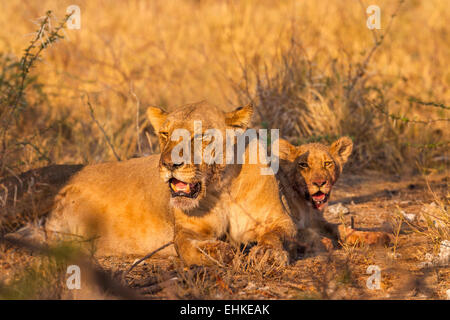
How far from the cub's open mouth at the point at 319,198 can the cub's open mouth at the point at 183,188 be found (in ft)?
3.91

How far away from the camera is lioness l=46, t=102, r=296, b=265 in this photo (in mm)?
4090

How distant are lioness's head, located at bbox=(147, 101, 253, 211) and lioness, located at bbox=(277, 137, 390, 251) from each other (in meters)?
0.78

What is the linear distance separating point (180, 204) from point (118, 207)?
3.26 ft

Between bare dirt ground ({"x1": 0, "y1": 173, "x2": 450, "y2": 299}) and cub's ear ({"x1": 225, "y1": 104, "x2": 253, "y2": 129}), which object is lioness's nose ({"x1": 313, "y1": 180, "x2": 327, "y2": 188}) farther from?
cub's ear ({"x1": 225, "y1": 104, "x2": 253, "y2": 129})

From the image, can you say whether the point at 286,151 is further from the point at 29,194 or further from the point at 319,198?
the point at 29,194

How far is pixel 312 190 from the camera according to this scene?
4.88 meters

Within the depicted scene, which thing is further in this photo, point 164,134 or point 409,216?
point 409,216

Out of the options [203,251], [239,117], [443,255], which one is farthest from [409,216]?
[203,251]

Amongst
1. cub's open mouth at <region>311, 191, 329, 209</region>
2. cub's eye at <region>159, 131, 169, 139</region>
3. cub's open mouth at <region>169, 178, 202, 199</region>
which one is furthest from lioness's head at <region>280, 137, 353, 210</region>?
cub's eye at <region>159, 131, 169, 139</region>

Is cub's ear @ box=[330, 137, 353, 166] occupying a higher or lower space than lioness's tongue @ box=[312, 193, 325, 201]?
higher

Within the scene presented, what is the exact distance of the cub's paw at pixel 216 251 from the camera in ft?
13.3

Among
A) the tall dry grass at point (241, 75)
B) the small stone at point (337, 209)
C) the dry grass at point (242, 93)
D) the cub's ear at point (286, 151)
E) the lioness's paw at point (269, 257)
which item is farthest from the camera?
the tall dry grass at point (241, 75)

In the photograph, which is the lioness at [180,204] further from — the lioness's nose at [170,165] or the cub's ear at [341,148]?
the cub's ear at [341,148]

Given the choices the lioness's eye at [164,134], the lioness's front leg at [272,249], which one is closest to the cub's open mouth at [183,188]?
the lioness's eye at [164,134]
